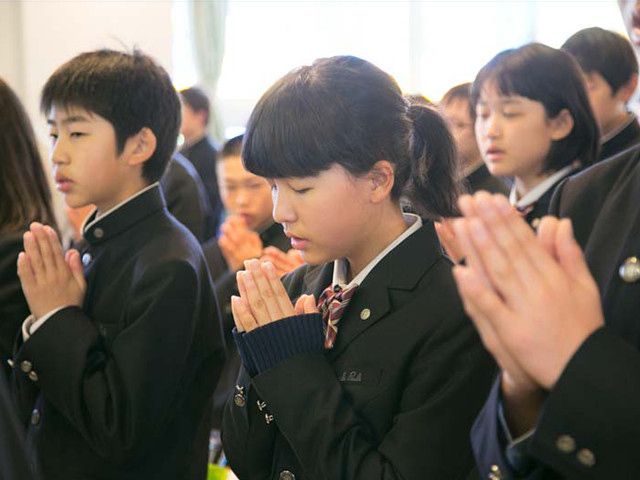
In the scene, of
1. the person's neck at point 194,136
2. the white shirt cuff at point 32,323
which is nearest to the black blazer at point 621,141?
the white shirt cuff at point 32,323

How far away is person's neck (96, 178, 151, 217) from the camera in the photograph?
2.08 metres

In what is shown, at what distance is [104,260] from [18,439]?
1011 millimetres

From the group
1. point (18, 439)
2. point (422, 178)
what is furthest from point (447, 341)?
point (18, 439)

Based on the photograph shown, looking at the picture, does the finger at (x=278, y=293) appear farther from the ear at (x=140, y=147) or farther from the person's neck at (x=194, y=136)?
the person's neck at (x=194, y=136)

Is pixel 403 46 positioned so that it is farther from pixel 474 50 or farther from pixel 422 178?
pixel 422 178

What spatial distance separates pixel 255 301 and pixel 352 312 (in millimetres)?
166

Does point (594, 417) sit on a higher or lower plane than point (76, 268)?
higher

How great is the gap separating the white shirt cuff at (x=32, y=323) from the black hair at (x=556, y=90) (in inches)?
52.3

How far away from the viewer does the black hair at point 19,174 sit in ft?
7.20

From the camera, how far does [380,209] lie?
1602 mm

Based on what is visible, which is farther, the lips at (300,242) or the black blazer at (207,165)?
the black blazer at (207,165)

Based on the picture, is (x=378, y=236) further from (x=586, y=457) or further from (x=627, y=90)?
(x=627, y=90)

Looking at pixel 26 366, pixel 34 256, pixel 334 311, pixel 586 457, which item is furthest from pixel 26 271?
pixel 586 457

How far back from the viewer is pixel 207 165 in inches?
197
